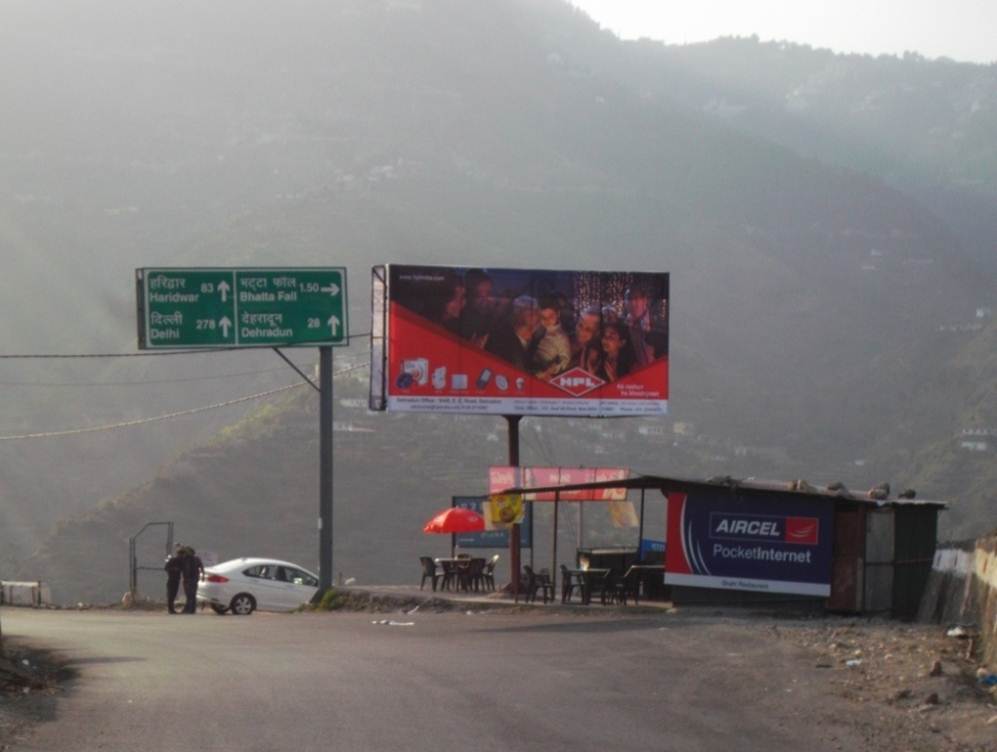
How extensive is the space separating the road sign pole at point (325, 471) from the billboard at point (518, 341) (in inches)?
103

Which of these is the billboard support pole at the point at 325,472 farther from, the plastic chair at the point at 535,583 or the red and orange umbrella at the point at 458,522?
the plastic chair at the point at 535,583

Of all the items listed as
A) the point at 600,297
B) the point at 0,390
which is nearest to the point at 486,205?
the point at 0,390

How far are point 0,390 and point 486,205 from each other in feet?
179

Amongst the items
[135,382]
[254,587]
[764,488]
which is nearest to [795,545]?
[764,488]

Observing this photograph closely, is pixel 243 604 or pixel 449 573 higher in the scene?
pixel 449 573

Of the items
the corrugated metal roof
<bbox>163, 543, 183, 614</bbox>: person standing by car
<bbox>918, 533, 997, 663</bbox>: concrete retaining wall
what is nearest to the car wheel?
<bbox>163, 543, 183, 614</bbox>: person standing by car

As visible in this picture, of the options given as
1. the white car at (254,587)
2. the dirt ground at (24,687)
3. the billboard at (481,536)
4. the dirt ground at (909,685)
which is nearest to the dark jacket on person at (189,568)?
the white car at (254,587)

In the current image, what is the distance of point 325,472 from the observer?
36.3 metres

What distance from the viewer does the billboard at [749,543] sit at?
26.7m

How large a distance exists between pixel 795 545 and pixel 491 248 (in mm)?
120228

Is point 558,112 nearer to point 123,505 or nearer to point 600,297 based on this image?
point 123,505

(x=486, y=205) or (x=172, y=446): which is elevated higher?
(x=486, y=205)

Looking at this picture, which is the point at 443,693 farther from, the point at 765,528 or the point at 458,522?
Result: the point at 458,522

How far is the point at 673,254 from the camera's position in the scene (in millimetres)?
153500
